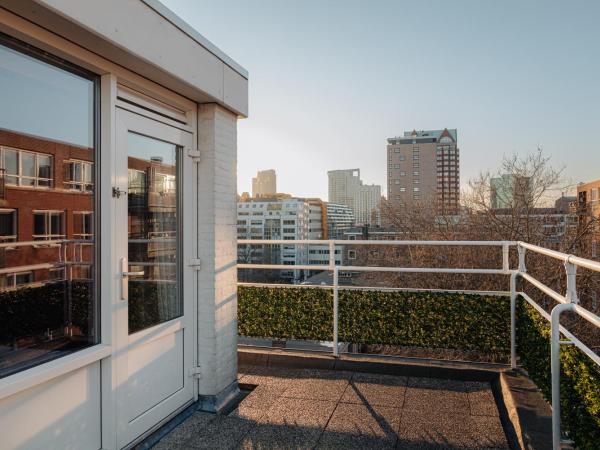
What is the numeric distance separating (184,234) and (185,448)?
137cm

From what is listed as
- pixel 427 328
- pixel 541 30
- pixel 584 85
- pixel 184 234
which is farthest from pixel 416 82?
pixel 184 234

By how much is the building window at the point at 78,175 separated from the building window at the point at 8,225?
0.36m

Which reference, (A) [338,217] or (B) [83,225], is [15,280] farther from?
(A) [338,217]

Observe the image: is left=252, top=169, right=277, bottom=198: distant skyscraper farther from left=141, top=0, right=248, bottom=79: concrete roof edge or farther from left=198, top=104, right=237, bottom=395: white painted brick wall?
left=198, top=104, right=237, bottom=395: white painted brick wall

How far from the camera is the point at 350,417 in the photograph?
9.72ft

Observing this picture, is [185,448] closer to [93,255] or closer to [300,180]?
[93,255]

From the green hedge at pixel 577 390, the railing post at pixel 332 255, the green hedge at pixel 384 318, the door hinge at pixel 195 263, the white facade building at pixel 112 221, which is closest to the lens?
the green hedge at pixel 577 390

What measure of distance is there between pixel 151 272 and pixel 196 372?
887 millimetres

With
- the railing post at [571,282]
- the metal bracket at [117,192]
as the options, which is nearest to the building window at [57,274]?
the metal bracket at [117,192]

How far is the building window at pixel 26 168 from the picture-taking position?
6.01 ft

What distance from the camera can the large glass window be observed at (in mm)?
1839

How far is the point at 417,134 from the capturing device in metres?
56.6

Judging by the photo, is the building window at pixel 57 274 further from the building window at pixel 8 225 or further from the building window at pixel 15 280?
the building window at pixel 8 225

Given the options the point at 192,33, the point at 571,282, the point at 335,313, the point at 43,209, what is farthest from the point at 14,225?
the point at 335,313
